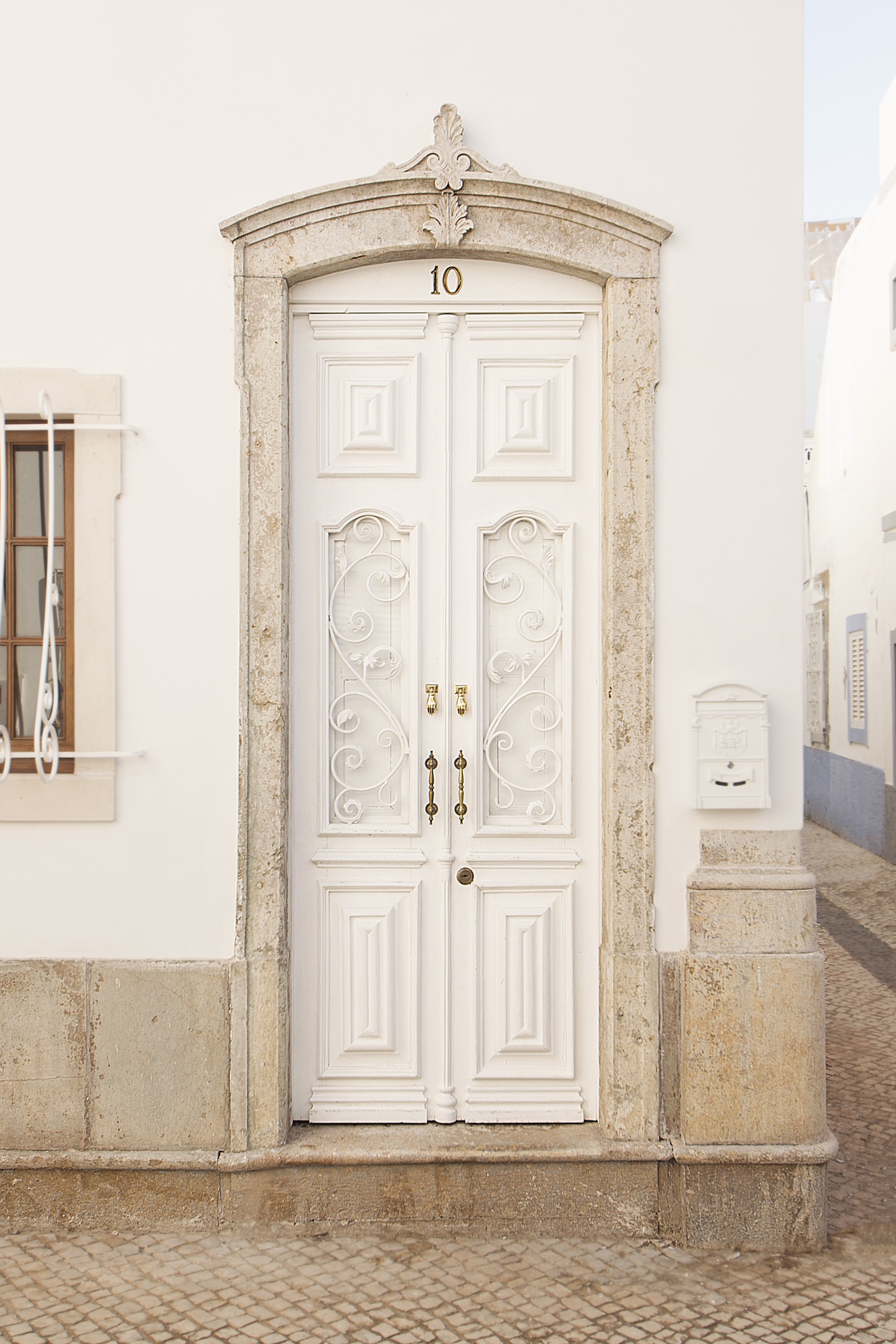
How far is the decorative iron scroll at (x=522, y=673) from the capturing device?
13.8ft

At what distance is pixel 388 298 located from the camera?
4141 mm

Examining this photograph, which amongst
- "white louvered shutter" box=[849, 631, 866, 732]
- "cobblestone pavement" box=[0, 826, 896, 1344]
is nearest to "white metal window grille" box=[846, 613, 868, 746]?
"white louvered shutter" box=[849, 631, 866, 732]

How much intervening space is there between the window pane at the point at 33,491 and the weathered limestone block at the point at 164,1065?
1.69 m

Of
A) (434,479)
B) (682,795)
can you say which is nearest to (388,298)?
(434,479)

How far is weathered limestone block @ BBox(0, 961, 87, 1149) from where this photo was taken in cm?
401

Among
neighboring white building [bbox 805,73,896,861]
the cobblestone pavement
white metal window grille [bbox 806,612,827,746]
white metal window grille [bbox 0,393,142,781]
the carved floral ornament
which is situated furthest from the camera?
white metal window grille [bbox 806,612,827,746]

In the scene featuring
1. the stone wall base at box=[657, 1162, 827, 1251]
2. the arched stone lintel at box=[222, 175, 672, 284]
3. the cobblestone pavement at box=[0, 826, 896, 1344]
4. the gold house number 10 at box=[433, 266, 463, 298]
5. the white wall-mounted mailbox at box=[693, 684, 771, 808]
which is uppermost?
the arched stone lintel at box=[222, 175, 672, 284]

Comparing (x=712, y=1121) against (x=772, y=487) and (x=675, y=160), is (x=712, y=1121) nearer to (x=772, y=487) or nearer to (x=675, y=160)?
(x=772, y=487)

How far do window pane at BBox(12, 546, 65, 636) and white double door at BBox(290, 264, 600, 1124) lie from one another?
94 cm

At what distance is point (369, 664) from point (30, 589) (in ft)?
4.21

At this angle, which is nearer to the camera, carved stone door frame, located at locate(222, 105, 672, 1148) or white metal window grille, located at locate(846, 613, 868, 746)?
carved stone door frame, located at locate(222, 105, 672, 1148)

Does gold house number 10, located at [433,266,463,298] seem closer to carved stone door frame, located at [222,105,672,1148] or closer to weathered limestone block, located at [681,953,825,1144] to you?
carved stone door frame, located at [222,105,672,1148]

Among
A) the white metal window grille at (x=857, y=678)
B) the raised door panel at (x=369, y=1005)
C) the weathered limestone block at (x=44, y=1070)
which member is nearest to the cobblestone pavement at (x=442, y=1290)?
the weathered limestone block at (x=44, y=1070)

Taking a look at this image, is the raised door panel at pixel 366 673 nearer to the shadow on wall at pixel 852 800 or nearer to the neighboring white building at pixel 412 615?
the neighboring white building at pixel 412 615
